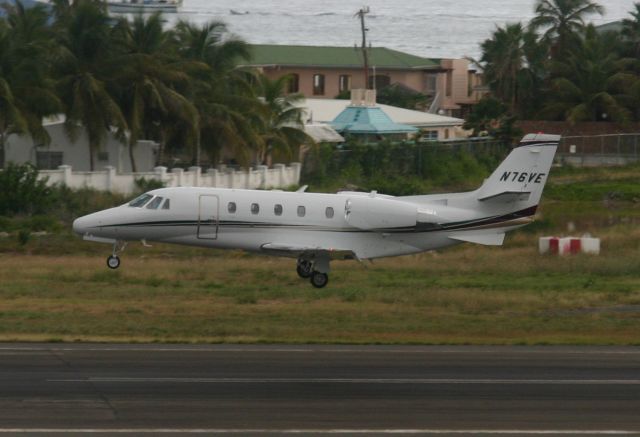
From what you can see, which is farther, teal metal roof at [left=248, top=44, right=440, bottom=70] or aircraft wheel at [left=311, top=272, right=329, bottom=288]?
teal metal roof at [left=248, top=44, right=440, bottom=70]

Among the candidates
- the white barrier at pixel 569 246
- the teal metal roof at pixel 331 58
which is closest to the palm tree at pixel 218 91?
the white barrier at pixel 569 246

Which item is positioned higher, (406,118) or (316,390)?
(406,118)

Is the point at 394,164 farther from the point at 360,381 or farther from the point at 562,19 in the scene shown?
the point at 360,381

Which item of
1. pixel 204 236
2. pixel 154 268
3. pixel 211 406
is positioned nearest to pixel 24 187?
pixel 154 268

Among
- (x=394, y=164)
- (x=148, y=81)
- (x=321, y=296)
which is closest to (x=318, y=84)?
(x=394, y=164)

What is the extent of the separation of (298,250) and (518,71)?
204 ft

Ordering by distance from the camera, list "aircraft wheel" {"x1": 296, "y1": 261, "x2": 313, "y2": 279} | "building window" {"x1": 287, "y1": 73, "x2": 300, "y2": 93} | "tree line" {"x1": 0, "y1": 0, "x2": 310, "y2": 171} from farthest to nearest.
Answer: "building window" {"x1": 287, "y1": 73, "x2": 300, "y2": 93}, "tree line" {"x1": 0, "y1": 0, "x2": 310, "y2": 171}, "aircraft wheel" {"x1": 296, "y1": 261, "x2": 313, "y2": 279}

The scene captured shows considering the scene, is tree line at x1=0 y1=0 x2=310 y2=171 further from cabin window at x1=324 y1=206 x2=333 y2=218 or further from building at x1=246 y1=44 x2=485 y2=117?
building at x1=246 y1=44 x2=485 y2=117

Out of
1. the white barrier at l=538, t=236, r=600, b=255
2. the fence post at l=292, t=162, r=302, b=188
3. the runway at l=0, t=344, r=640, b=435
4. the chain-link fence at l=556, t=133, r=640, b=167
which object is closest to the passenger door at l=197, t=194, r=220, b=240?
the runway at l=0, t=344, r=640, b=435

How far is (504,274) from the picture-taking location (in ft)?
113

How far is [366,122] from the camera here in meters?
73.4

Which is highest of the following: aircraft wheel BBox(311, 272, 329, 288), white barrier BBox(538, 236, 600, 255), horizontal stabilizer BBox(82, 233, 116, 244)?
horizontal stabilizer BBox(82, 233, 116, 244)

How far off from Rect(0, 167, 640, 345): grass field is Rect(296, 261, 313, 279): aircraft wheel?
0.66 feet

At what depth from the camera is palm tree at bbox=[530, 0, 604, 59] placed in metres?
91.2
